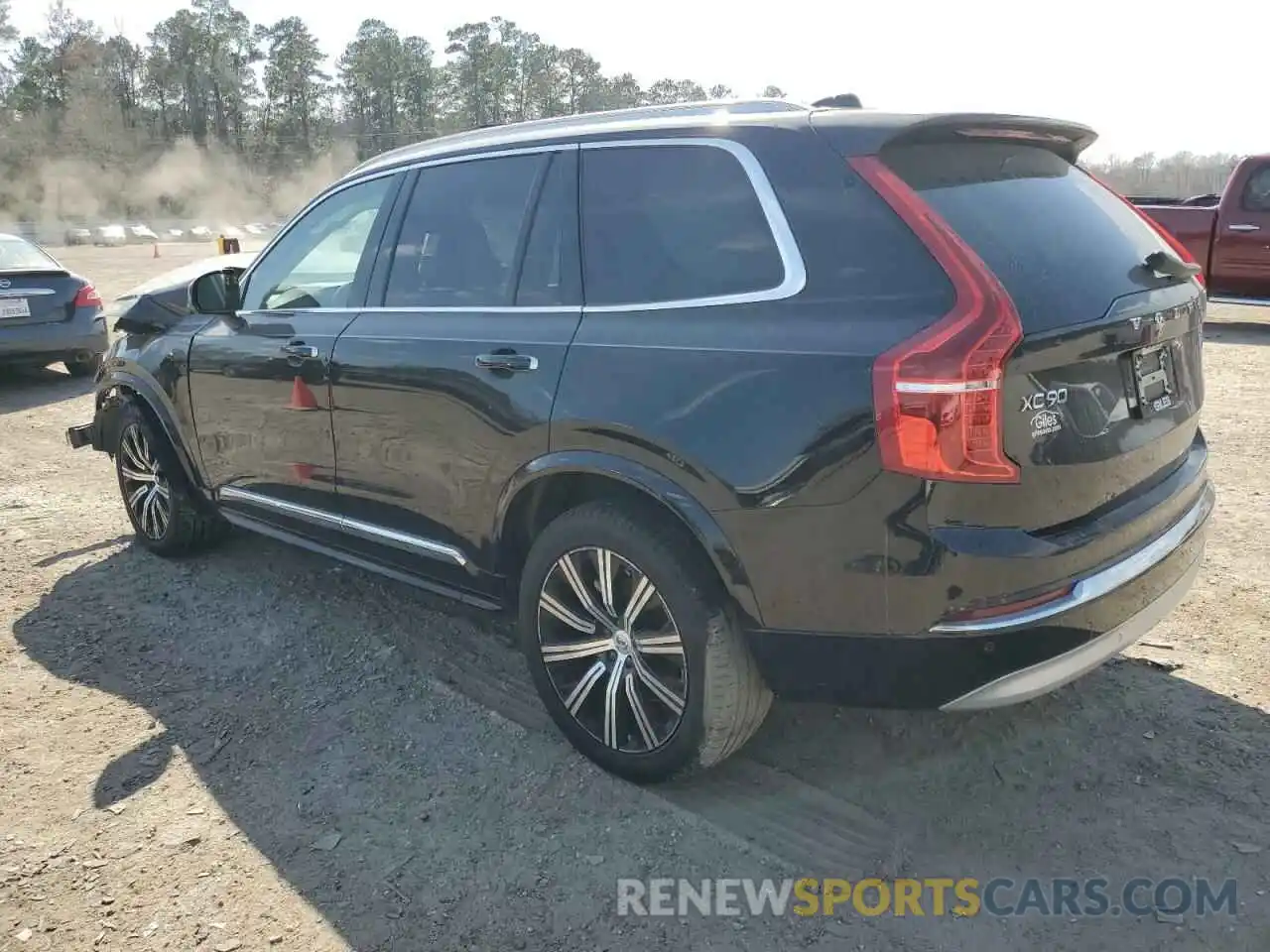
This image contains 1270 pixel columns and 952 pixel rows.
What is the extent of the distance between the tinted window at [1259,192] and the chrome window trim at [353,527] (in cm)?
1125

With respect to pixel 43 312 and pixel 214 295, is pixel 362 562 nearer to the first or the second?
pixel 214 295

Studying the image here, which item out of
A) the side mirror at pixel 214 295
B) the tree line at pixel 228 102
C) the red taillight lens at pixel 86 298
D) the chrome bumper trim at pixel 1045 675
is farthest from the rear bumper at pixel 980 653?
the tree line at pixel 228 102

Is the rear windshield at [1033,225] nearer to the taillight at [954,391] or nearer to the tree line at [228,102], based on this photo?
the taillight at [954,391]

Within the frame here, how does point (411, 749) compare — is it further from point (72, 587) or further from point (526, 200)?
point (72, 587)

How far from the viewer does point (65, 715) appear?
381 centimetres

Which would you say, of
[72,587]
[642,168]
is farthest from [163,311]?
[642,168]

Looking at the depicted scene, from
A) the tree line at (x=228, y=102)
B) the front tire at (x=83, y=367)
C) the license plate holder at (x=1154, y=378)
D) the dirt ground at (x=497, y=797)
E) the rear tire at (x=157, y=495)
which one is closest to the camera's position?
the dirt ground at (x=497, y=797)

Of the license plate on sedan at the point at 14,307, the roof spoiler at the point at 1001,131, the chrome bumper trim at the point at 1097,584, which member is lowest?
the chrome bumper trim at the point at 1097,584

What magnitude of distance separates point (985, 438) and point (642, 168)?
134cm

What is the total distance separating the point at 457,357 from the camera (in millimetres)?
3432

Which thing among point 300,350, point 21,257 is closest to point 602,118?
point 300,350

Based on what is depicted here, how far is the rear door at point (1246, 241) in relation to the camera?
11.5 metres

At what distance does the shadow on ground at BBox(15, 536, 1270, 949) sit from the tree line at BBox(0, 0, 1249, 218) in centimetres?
6434

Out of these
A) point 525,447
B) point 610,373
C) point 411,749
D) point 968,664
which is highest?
point 610,373
